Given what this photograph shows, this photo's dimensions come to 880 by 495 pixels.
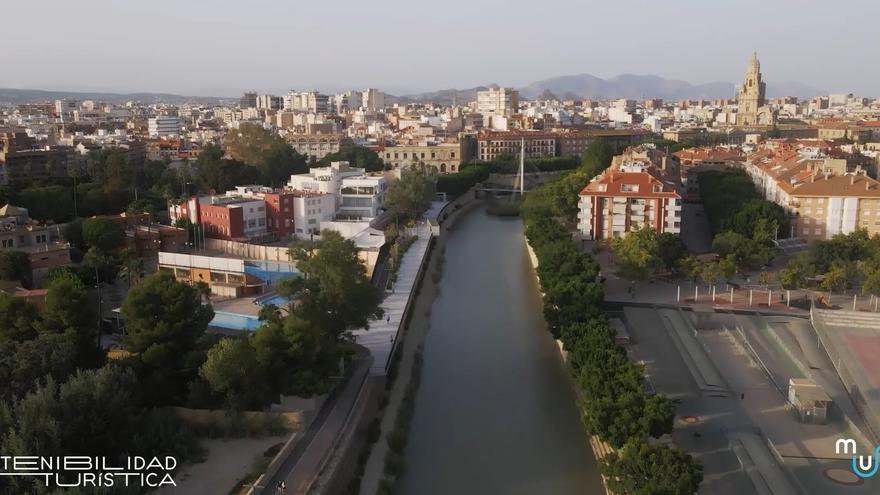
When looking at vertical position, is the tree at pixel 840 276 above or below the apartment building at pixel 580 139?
below

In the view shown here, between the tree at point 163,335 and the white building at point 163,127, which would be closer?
the tree at point 163,335

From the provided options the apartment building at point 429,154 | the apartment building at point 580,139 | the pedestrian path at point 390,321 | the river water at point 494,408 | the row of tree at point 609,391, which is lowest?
the river water at point 494,408

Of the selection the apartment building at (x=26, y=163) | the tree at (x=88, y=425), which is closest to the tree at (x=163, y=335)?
the tree at (x=88, y=425)

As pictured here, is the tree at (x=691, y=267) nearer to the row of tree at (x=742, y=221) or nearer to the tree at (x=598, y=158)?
the row of tree at (x=742, y=221)

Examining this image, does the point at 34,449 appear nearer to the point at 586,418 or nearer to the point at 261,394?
the point at 261,394

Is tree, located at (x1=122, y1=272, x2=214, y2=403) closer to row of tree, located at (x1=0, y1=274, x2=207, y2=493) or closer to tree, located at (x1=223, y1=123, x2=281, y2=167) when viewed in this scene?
row of tree, located at (x1=0, y1=274, x2=207, y2=493)

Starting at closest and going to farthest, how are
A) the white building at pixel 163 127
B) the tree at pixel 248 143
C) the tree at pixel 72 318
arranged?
the tree at pixel 72 318
the tree at pixel 248 143
the white building at pixel 163 127

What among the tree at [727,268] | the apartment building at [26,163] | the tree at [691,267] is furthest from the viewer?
the apartment building at [26,163]

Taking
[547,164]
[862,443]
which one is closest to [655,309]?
[862,443]
